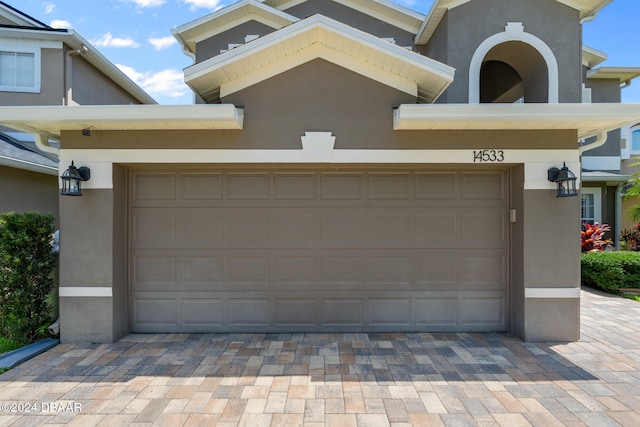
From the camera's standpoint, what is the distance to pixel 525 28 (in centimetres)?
720

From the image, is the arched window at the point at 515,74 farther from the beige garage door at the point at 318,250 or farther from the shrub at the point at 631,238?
the shrub at the point at 631,238

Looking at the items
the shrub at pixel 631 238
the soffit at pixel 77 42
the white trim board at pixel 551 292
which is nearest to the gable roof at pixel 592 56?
the shrub at pixel 631 238

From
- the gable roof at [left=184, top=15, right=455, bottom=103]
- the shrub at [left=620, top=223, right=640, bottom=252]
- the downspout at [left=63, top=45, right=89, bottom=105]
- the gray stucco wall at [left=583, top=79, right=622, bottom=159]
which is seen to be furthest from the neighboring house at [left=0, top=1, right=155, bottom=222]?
the shrub at [left=620, top=223, right=640, bottom=252]

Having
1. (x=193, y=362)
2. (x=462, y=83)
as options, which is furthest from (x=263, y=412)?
(x=462, y=83)

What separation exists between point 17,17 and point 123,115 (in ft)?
30.7

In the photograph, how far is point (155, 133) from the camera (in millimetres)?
5020

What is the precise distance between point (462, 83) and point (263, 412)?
6555 mm

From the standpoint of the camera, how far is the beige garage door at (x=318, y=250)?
211 inches

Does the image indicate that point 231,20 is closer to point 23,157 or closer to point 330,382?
point 23,157

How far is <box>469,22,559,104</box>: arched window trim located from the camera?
23.0 ft

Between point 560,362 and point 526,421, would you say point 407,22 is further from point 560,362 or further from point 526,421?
point 526,421

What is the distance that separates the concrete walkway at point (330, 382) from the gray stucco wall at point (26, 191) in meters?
5.95

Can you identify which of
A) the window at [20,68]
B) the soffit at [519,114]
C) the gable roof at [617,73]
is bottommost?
the soffit at [519,114]

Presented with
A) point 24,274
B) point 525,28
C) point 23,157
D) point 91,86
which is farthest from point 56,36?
point 525,28
